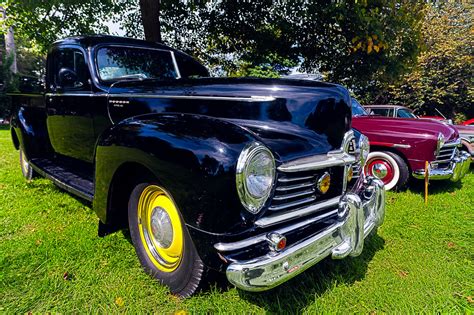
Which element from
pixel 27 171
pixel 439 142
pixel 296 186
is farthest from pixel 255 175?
pixel 27 171

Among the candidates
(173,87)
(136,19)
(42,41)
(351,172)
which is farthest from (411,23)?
(42,41)

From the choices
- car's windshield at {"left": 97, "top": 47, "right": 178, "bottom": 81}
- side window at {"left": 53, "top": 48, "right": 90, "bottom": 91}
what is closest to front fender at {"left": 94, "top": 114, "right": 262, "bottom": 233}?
car's windshield at {"left": 97, "top": 47, "right": 178, "bottom": 81}

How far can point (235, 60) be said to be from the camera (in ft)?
26.3

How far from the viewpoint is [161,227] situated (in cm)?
211

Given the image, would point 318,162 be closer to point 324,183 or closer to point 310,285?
point 324,183

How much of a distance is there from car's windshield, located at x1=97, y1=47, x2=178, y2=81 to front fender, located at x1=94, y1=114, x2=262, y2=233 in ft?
3.58

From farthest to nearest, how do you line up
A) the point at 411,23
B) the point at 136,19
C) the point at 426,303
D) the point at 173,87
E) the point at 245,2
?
the point at 136,19
the point at 245,2
the point at 411,23
the point at 173,87
the point at 426,303

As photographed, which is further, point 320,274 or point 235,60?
point 235,60

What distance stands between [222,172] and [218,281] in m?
0.92

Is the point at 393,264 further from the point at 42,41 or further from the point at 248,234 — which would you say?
the point at 42,41

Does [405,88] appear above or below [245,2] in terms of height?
below

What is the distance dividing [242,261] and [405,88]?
58.8 ft

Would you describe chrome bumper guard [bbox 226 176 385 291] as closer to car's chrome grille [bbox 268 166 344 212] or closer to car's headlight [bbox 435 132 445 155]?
car's chrome grille [bbox 268 166 344 212]

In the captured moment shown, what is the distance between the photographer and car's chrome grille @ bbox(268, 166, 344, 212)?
1822 mm
